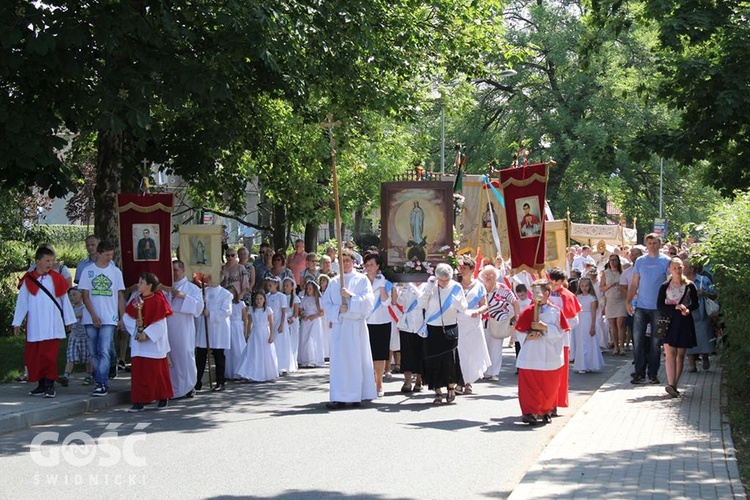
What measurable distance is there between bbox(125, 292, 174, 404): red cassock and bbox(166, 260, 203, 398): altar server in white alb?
111 centimetres

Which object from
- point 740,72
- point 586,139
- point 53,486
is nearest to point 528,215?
point 740,72

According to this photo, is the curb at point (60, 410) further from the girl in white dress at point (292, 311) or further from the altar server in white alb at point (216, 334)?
the girl in white dress at point (292, 311)

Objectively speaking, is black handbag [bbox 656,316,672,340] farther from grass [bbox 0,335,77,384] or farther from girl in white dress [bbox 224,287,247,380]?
grass [bbox 0,335,77,384]

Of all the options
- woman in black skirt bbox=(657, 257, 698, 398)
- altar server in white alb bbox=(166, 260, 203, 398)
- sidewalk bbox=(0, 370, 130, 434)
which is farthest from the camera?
altar server in white alb bbox=(166, 260, 203, 398)

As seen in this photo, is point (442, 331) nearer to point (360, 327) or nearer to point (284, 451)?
point (360, 327)

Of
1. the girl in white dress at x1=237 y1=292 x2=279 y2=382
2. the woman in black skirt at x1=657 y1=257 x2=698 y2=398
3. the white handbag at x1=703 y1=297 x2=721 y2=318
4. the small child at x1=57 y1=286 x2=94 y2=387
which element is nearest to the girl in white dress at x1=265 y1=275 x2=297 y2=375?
→ the girl in white dress at x1=237 y1=292 x2=279 y2=382

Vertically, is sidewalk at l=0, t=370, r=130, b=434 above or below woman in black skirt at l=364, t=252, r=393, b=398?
below

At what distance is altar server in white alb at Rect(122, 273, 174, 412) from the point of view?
13109 millimetres

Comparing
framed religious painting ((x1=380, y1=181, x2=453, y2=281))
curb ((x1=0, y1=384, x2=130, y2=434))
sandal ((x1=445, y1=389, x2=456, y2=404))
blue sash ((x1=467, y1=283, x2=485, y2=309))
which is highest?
framed religious painting ((x1=380, y1=181, x2=453, y2=281))

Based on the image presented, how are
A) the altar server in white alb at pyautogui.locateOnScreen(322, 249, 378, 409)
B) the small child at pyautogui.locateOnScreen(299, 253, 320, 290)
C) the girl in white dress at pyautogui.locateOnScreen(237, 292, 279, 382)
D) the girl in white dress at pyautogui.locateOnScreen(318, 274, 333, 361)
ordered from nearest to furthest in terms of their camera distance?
the altar server in white alb at pyautogui.locateOnScreen(322, 249, 378, 409)
the girl in white dress at pyautogui.locateOnScreen(237, 292, 279, 382)
the small child at pyautogui.locateOnScreen(299, 253, 320, 290)
the girl in white dress at pyautogui.locateOnScreen(318, 274, 333, 361)

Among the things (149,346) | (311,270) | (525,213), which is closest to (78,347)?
(149,346)

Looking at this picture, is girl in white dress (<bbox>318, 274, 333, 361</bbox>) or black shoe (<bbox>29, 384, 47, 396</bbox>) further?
girl in white dress (<bbox>318, 274, 333, 361</bbox>)

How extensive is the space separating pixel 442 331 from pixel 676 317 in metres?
2.93

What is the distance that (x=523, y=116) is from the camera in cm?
4497
